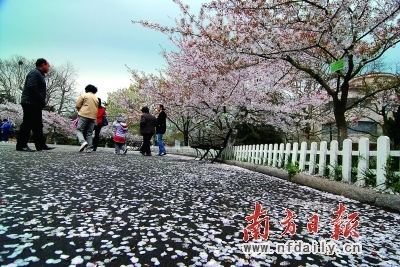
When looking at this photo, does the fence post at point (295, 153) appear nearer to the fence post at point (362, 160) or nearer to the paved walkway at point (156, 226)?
the fence post at point (362, 160)

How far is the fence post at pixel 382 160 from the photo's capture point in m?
3.73

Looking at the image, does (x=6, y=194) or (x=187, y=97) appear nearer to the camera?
(x=6, y=194)

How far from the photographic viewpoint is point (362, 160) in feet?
13.5

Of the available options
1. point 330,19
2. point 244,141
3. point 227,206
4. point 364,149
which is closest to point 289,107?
point 244,141

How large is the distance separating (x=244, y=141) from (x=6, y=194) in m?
10.7

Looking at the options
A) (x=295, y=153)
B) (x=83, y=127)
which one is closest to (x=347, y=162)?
(x=295, y=153)

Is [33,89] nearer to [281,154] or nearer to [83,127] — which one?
[83,127]

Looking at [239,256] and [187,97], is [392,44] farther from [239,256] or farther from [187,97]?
[187,97]

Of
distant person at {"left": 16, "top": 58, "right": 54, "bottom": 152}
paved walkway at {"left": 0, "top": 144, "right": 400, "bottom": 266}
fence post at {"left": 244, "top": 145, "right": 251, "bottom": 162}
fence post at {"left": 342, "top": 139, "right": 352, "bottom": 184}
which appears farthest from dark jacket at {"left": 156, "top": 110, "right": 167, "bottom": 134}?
fence post at {"left": 342, "top": 139, "right": 352, "bottom": 184}

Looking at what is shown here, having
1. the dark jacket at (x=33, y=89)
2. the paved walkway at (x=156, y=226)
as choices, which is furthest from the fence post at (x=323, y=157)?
the dark jacket at (x=33, y=89)

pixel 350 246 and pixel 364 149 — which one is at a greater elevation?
pixel 364 149

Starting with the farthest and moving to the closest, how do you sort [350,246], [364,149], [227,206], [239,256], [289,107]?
[289,107], [364,149], [227,206], [350,246], [239,256]

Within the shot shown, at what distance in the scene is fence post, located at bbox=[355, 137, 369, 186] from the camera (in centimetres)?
407

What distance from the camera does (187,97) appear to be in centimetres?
1359
